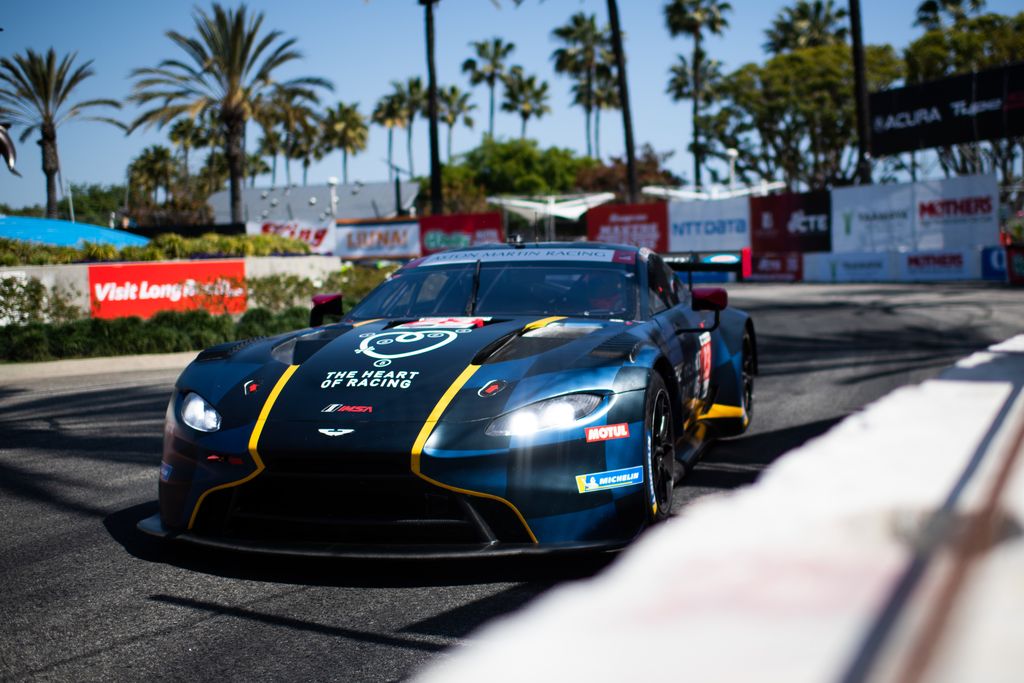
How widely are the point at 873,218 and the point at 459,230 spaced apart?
44.8 feet

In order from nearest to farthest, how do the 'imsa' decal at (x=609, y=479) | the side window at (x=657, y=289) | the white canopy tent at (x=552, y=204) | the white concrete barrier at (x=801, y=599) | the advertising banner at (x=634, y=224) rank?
the white concrete barrier at (x=801, y=599)
the 'imsa' decal at (x=609, y=479)
the side window at (x=657, y=289)
the advertising banner at (x=634, y=224)
the white canopy tent at (x=552, y=204)

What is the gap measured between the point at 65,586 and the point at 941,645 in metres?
3.55

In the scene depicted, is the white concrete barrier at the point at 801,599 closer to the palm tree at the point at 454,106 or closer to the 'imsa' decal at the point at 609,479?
the 'imsa' decal at the point at 609,479

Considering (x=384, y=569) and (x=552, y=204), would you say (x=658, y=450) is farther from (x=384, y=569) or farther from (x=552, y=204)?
(x=552, y=204)

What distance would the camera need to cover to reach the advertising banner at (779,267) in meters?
32.9

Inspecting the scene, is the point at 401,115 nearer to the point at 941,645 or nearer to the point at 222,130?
the point at 222,130

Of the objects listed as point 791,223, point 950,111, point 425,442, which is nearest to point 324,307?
point 425,442

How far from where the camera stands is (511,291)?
18.2 ft

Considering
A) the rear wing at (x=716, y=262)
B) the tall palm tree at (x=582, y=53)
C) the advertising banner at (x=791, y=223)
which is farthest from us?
the tall palm tree at (x=582, y=53)

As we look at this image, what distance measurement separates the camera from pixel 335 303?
6008mm

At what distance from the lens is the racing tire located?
407cm

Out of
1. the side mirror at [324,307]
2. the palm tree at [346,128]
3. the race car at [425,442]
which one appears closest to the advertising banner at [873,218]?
the side mirror at [324,307]

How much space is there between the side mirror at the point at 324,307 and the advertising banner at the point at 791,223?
28.8 meters

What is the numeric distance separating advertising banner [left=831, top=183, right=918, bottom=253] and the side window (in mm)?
26654
